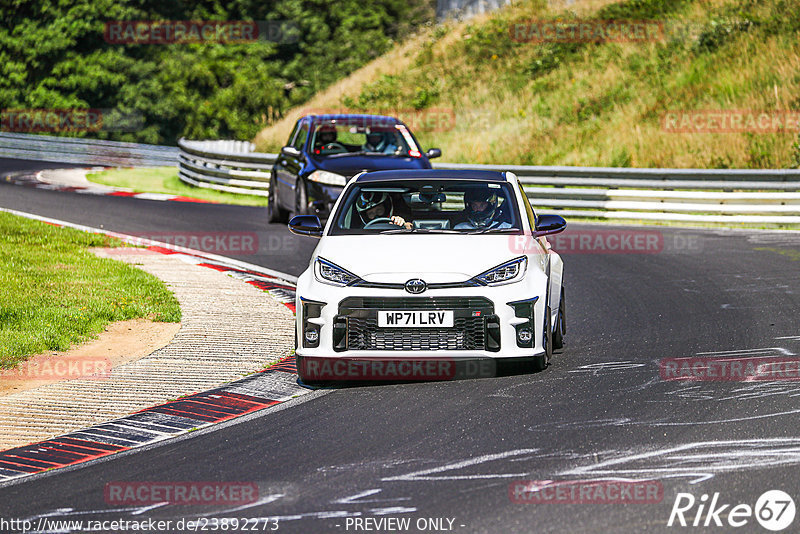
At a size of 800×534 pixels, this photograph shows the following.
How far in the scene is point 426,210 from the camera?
401 inches

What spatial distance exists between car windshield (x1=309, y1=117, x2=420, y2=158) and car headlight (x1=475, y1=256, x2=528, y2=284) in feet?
32.6

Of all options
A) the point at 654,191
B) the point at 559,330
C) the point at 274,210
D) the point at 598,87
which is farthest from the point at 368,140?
the point at 598,87

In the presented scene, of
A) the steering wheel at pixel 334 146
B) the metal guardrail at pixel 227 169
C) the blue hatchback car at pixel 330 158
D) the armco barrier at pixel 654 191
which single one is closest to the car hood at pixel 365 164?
the blue hatchback car at pixel 330 158

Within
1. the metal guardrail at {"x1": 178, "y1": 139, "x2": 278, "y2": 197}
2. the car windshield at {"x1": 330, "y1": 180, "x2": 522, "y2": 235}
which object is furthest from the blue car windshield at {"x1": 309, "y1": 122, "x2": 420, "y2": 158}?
the car windshield at {"x1": 330, "y1": 180, "x2": 522, "y2": 235}

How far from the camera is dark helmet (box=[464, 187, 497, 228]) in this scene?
9.70 meters

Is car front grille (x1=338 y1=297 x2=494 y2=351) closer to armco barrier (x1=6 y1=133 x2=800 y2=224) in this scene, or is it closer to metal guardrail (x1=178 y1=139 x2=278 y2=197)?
armco barrier (x1=6 y1=133 x2=800 y2=224)

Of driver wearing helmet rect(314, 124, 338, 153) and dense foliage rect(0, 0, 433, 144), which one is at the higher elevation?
dense foliage rect(0, 0, 433, 144)

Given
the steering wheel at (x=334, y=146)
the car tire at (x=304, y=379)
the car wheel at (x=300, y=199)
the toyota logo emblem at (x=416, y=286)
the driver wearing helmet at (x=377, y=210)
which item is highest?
the steering wheel at (x=334, y=146)

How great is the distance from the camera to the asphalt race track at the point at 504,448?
568 centimetres

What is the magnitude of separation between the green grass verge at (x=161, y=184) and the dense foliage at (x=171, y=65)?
1423 centimetres

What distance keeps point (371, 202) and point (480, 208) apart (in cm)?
123

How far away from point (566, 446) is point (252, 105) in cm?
4656

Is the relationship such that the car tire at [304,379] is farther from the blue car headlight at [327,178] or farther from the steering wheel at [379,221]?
the blue car headlight at [327,178]

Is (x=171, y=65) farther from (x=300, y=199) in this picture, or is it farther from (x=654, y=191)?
(x=300, y=199)
